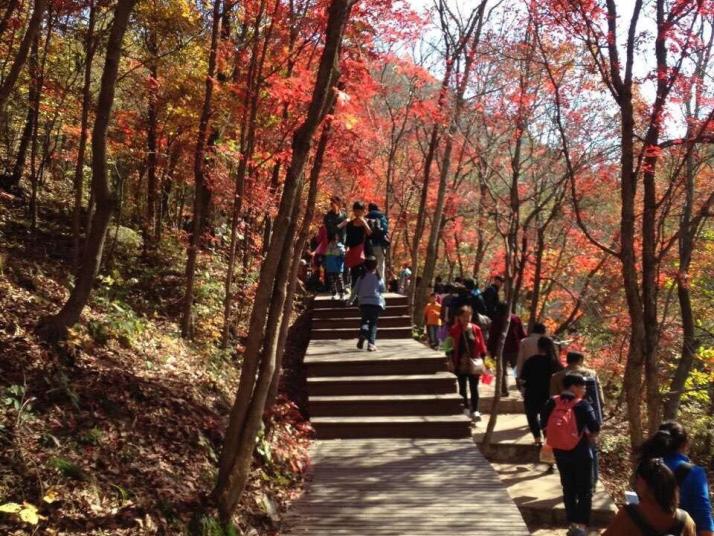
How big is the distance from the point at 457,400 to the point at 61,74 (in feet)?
34.5

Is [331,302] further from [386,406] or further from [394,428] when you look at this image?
[394,428]

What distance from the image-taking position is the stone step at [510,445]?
908cm

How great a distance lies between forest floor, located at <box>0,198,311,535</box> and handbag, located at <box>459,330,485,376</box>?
2.84 m

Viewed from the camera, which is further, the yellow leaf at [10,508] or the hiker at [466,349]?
the hiker at [466,349]

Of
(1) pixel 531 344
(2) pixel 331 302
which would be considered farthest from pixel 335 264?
(1) pixel 531 344

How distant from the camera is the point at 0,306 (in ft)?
21.7

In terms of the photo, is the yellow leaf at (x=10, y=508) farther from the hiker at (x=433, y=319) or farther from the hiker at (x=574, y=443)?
the hiker at (x=433, y=319)

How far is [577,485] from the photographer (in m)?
6.45

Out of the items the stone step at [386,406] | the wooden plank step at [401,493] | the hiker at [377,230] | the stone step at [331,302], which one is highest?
the hiker at [377,230]

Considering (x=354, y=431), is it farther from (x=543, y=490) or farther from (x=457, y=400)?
(x=543, y=490)

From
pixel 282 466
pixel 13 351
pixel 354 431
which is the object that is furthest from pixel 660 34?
pixel 13 351

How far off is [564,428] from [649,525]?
9.78 feet

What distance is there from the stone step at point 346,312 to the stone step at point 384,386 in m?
3.32

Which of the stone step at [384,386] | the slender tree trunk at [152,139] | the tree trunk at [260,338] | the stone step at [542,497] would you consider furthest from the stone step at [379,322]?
the tree trunk at [260,338]
